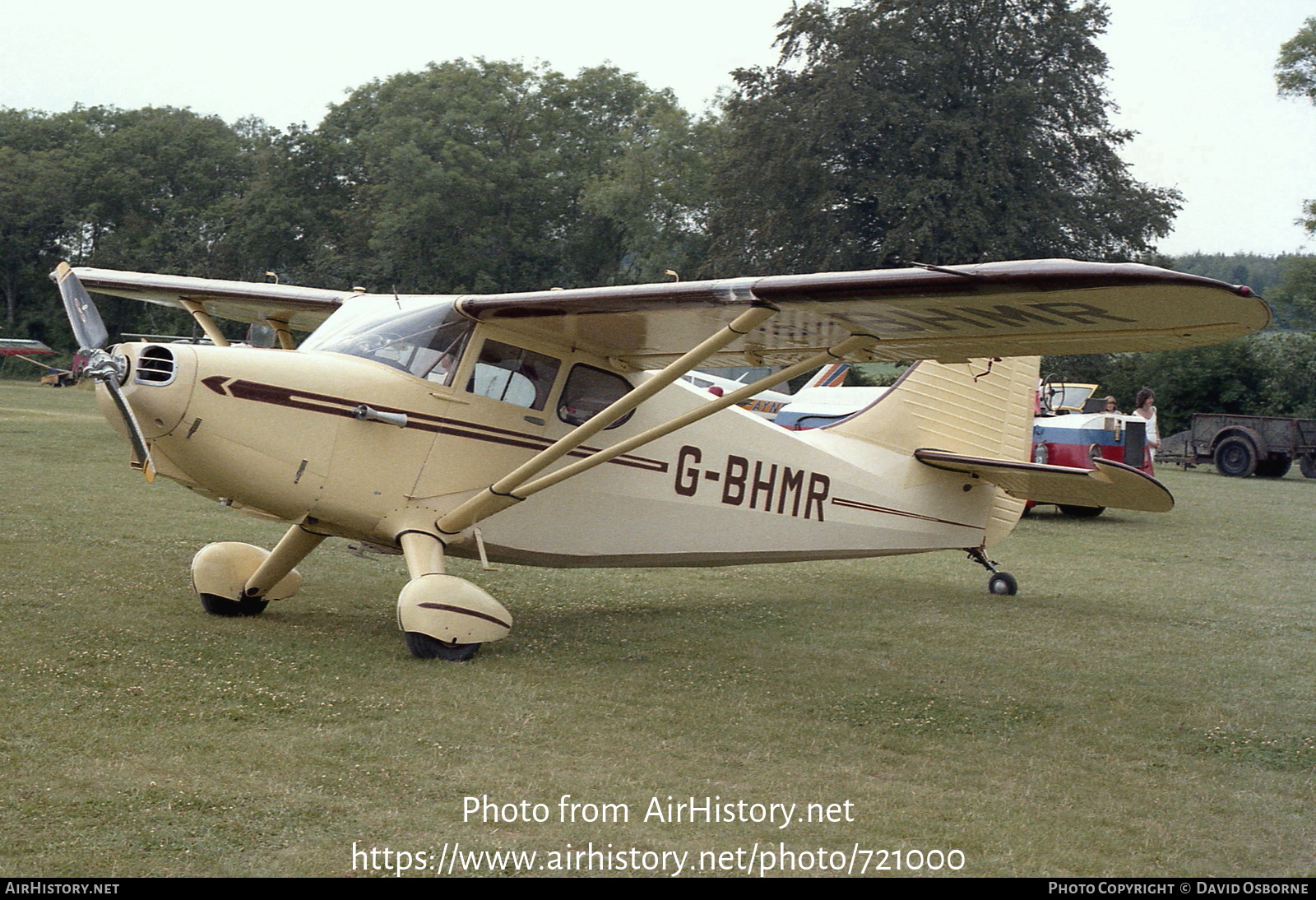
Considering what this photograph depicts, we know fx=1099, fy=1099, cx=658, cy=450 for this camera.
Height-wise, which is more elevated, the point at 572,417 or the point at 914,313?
the point at 914,313

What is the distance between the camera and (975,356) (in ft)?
21.4

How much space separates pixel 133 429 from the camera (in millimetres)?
5852

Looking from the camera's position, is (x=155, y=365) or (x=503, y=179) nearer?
(x=155, y=365)

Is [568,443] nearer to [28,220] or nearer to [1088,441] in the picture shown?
[1088,441]

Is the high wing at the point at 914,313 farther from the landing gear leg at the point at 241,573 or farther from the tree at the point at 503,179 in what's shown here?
the tree at the point at 503,179

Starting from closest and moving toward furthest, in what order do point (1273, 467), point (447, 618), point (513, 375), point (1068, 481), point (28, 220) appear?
point (447, 618)
point (513, 375)
point (1068, 481)
point (1273, 467)
point (28, 220)

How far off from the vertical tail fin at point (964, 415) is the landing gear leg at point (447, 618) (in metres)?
3.85

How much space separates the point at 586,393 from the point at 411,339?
1.28m

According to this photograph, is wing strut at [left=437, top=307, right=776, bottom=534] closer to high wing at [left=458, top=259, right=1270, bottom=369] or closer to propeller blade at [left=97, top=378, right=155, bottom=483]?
high wing at [left=458, top=259, right=1270, bottom=369]

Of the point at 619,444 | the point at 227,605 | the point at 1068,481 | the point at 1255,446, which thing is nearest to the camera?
the point at 619,444

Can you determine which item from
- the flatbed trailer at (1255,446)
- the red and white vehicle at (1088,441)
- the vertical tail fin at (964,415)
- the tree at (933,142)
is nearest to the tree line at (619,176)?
the tree at (933,142)

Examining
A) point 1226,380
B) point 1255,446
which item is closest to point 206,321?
point 1255,446

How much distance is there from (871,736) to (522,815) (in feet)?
6.59

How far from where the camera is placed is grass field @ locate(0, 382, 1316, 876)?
3.86m
